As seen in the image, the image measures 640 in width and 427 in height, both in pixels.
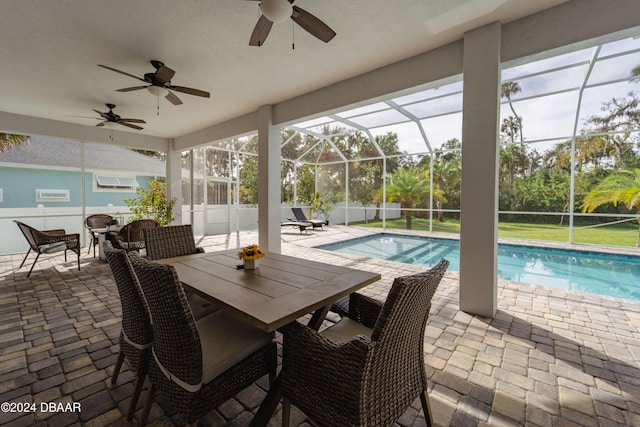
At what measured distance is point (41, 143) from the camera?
24.1 ft

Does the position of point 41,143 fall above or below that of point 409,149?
below

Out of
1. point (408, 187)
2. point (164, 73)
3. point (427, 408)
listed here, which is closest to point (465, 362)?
point (427, 408)

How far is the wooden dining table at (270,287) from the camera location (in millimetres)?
1431

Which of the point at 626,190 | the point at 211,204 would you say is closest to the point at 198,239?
the point at 211,204

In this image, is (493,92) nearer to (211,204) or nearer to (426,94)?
(426,94)

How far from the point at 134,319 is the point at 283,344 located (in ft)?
3.22

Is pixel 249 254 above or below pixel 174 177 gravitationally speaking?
below

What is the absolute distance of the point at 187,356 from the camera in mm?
1296

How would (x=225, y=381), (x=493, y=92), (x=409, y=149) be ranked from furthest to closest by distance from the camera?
(x=409, y=149) < (x=493, y=92) < (x=225, y=381)

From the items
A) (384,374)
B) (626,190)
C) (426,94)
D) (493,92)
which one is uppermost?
(426,94)

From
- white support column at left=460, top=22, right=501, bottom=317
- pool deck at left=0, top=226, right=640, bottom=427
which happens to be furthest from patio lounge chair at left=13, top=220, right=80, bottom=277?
white support column at left=460, top=22, right=501, bottom=317

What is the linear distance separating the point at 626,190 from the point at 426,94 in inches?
246

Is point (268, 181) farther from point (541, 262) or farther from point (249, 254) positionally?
point (541, 262)

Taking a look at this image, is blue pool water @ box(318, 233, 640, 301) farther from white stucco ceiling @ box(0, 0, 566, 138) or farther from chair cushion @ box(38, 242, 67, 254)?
chair cushion @ box(38, 242, 67, 254)
